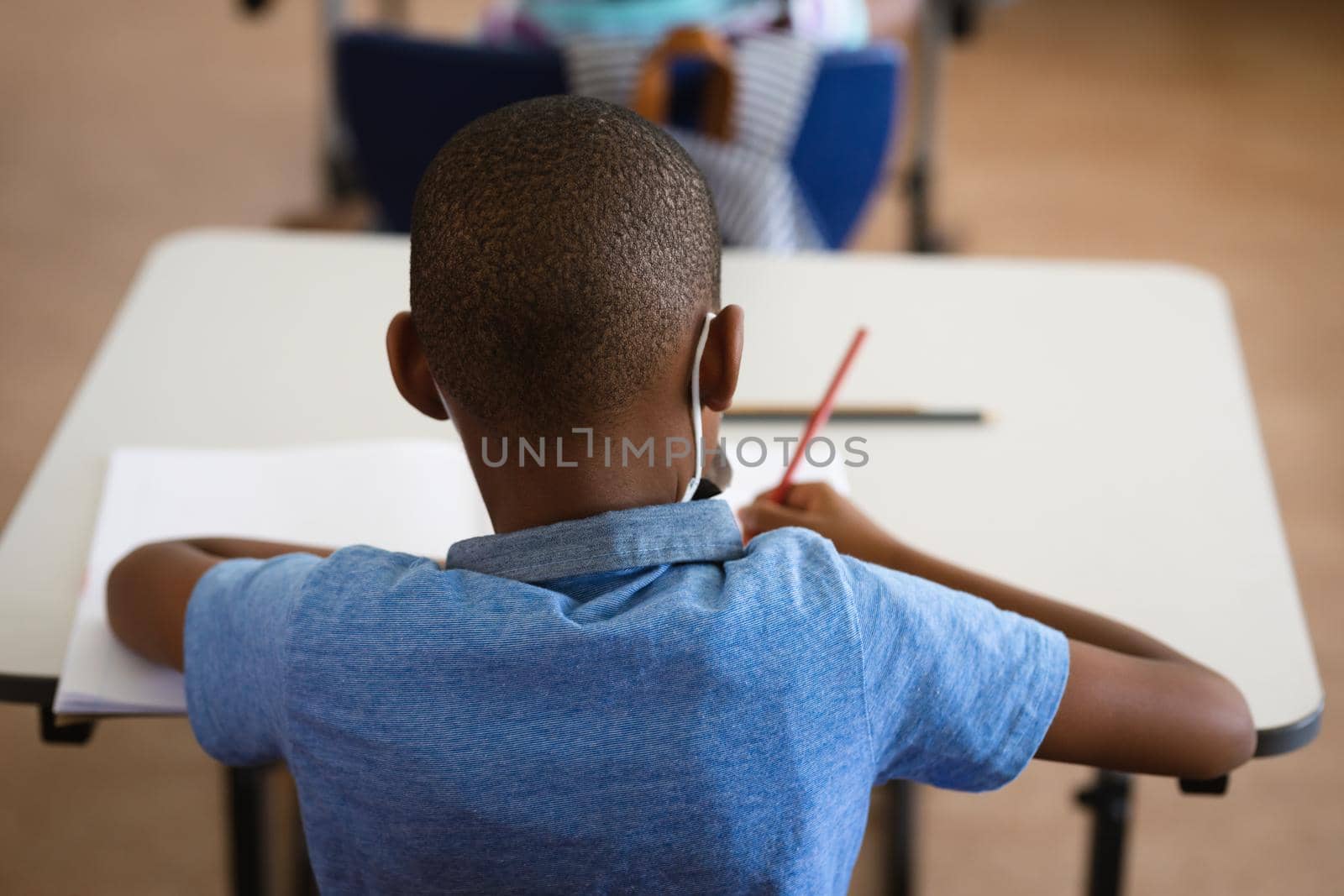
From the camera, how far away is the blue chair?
72.6 inches

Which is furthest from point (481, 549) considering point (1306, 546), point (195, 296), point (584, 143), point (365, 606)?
point (1306, 546)

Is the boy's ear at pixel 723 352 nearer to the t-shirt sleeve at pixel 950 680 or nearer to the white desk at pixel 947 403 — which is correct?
the t-shirt sleeve at pixel 950 680

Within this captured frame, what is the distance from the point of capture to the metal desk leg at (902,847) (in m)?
1.75

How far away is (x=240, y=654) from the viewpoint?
2.81 feet

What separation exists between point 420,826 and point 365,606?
4.6 inches

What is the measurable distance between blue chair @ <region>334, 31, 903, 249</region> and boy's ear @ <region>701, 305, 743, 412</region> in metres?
1.07

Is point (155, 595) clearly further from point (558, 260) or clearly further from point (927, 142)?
point (927, 142)

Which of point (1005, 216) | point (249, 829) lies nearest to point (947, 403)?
point (249, 829)

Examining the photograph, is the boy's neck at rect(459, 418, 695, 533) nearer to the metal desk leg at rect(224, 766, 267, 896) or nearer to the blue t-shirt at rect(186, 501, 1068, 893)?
the blue t-shirt at rect(186, 501, 1068, 893)

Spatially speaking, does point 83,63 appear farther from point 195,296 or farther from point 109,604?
point 109,604

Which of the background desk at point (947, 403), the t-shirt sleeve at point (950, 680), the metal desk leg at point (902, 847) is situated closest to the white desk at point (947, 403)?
the background desk at point (947, 403)

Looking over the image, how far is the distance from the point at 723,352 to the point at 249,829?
968mm

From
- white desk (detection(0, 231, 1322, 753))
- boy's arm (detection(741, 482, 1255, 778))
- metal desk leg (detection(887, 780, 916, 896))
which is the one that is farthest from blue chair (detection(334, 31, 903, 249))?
boy's arm (detection(741, 482, 1255, 778))

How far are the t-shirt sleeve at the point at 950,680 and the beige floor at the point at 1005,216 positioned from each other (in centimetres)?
98
